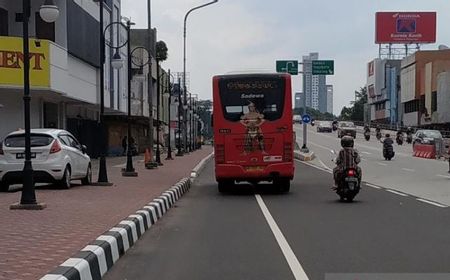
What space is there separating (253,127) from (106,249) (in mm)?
10923

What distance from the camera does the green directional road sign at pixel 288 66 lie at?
5436cm

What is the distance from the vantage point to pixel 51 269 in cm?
715

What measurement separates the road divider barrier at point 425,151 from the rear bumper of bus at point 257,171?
92.6 feet

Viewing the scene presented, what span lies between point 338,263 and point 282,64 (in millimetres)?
47894

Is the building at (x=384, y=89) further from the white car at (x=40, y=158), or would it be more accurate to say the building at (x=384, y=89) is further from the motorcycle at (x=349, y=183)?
the white car at (x=40, y=158)

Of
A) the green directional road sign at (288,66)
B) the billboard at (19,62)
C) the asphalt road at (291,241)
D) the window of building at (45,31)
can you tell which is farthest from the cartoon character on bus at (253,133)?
the green directional road sign at (288,66)

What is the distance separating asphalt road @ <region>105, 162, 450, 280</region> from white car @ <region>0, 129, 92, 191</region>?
3.52 m

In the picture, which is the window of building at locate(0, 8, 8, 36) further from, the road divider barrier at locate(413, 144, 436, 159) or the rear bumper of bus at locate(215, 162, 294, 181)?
the road divider barrier at locate(413, 144, 436, 159)

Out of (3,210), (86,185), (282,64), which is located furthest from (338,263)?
(282,64)

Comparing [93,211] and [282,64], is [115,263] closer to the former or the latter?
[93,211]

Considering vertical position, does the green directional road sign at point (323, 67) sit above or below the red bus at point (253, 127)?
above

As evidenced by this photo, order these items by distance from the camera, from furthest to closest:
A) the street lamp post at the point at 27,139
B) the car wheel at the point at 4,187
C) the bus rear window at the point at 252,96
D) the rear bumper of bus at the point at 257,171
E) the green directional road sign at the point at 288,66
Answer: the green directional road sign at the point at 288,66 → the bus rear window at the point at 252,96 → the rear bumper of bus at the point at 257,171 → the car wheel at the point at 4,187 → the street lamp post at the point at 27,139

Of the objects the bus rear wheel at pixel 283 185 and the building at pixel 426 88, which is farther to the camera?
the building at pixel 426 88

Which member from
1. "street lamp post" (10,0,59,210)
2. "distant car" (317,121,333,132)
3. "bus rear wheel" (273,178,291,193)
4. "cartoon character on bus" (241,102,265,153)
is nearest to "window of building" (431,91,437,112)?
"distant car" (317,121,333,132)
